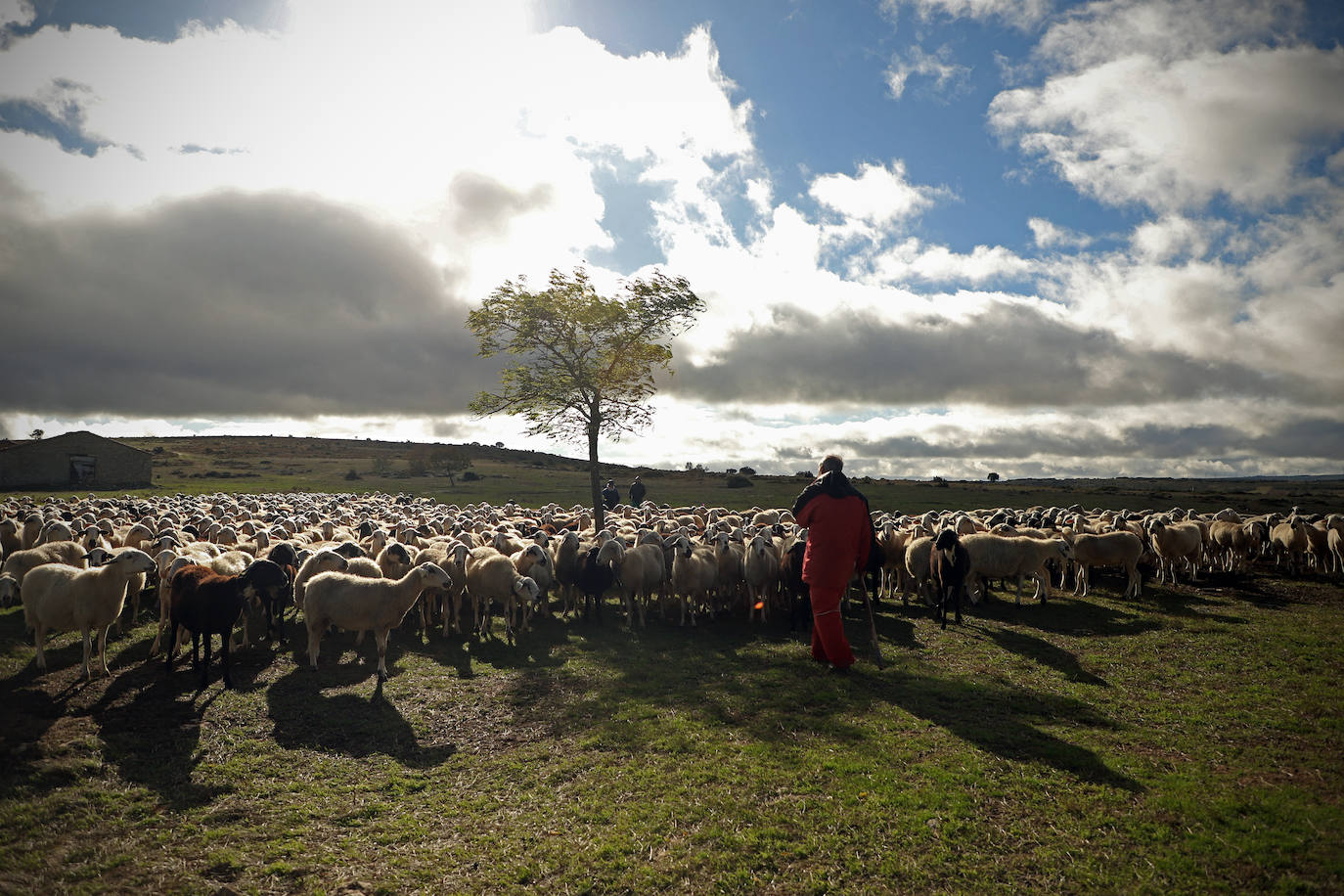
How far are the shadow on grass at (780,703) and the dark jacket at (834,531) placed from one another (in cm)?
179

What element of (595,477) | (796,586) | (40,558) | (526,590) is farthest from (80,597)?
(595,477)

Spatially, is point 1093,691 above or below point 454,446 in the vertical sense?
below

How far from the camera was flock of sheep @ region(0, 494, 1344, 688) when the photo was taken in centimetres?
1054

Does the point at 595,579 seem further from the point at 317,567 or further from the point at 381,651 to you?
the point at 317,567

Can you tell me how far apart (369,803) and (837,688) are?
689 cm

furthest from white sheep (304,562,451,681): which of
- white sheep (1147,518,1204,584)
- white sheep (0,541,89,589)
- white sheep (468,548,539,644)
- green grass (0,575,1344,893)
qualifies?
white sheep (1147,518,1204,584)

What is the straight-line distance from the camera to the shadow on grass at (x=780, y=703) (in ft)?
26.3

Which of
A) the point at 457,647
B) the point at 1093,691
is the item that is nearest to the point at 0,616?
the point at 457,647

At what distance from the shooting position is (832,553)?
10781 mm

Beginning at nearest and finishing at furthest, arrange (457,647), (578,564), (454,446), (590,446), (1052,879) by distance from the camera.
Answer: (1052,879) < (457,647) < (578,564) < (590,446) < (454,446)

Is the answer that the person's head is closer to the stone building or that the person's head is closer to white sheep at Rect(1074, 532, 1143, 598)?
white sheep at Rect(1074, 532, 1143, 598)

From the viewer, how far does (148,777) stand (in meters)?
7.11

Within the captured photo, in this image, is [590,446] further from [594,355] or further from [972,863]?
[972,863]

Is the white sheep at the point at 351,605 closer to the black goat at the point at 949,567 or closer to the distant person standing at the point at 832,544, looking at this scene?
the distant person standing at the point at 832,544
